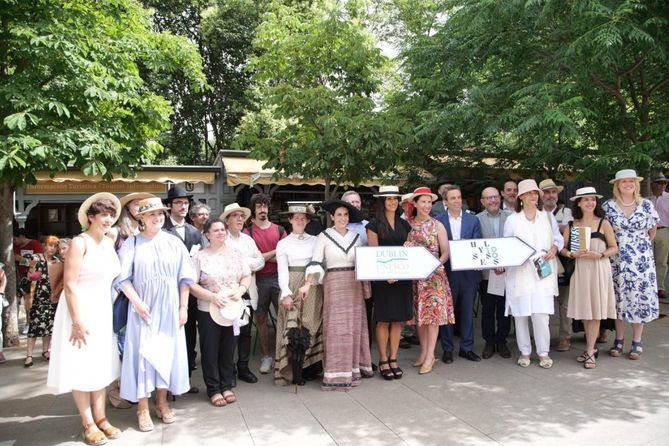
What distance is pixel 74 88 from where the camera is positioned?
5.69 metres

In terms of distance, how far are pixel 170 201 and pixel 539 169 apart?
A: 739 centimetres

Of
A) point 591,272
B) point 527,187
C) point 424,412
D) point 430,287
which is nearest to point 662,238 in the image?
point 591,272

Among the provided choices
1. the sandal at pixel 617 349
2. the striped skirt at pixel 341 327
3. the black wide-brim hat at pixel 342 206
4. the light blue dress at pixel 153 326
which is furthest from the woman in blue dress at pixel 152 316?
the sandal at pixel 617 349

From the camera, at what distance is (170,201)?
5.14m

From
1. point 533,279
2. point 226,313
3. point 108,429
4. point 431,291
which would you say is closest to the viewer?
point 108,429

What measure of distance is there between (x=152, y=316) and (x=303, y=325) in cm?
153

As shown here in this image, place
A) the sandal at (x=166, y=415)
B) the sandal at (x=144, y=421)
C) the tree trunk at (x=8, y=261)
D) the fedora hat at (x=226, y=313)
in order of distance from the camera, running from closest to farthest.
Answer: the sandal at (x=144, y=421) < the sandal at (x=166, y=415) < the fedora hat at (x=226, y=313) < the tree trunk at (x=8, y=261)

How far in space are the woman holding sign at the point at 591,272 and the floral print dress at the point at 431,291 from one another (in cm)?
141

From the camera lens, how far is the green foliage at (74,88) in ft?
17.2

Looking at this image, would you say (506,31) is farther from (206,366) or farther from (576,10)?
(206,366)

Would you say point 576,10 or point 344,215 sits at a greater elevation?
point 576,10

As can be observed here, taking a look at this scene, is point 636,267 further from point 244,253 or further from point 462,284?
point 244,253

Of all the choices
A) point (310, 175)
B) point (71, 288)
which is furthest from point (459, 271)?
point (71, 288)

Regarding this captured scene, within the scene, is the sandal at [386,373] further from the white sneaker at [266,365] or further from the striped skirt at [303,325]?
the white sneaker at [266,365]
